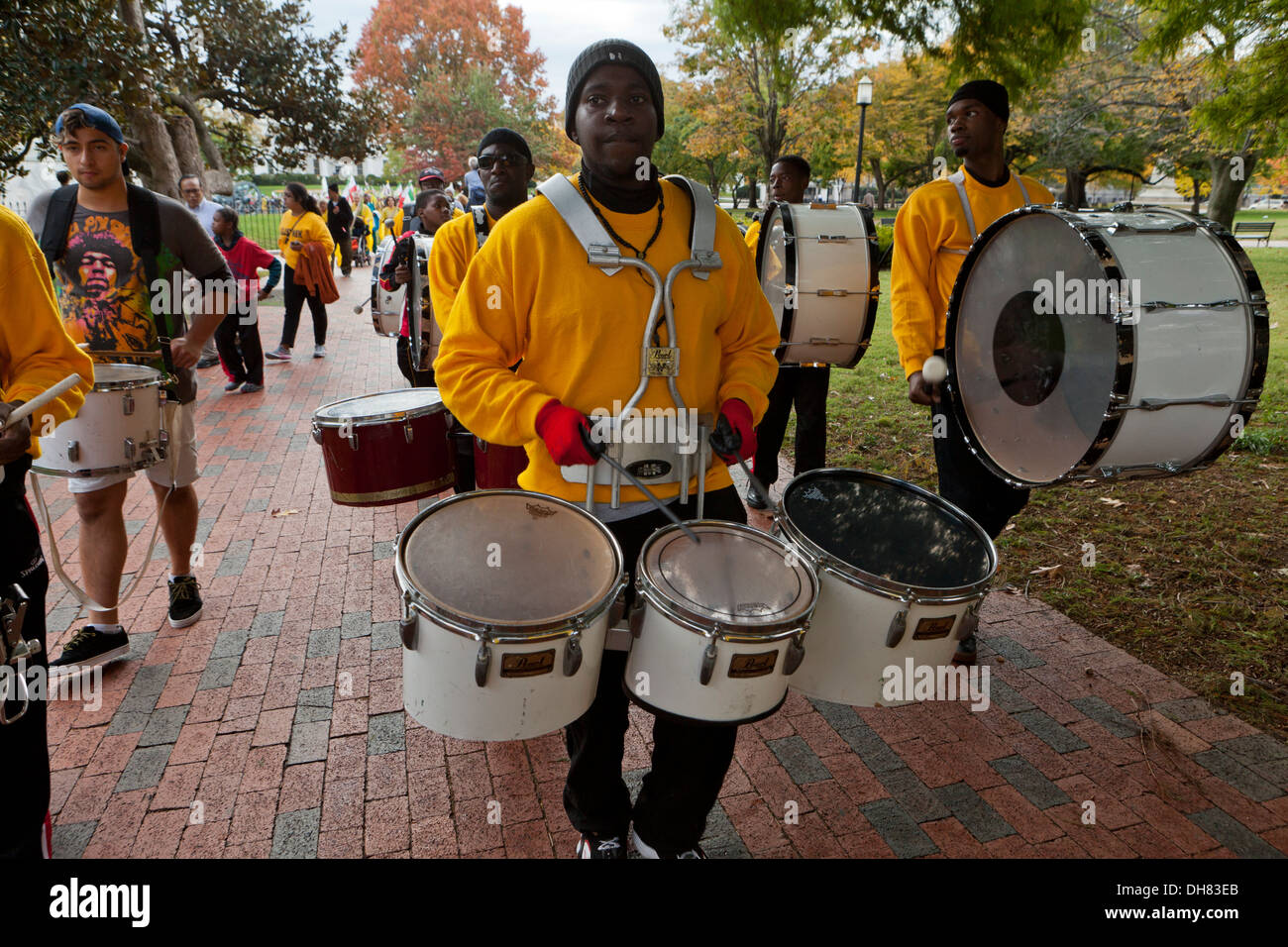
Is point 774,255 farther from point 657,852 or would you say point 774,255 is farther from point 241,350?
point 241,350

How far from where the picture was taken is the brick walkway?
2.48m

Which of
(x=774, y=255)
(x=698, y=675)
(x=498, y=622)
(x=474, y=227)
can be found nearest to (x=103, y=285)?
(x=474, y=227)

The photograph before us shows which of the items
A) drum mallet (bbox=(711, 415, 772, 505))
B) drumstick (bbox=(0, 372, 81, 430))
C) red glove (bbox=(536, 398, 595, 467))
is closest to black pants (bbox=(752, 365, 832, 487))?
drum mallet (bbox=(711, 415, 772, 505))

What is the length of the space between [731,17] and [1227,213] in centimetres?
794

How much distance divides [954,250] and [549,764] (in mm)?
2596

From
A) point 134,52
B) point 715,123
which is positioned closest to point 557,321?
point 134,52

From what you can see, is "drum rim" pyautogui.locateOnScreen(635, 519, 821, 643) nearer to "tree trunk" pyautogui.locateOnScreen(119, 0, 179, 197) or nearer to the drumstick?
the drumstick

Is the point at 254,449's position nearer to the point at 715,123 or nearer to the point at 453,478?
the point at 453,478

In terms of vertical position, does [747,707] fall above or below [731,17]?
below

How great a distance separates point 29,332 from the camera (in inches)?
86.0

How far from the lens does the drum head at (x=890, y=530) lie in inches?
78.0

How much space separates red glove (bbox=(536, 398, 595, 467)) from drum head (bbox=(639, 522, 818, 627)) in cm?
28
